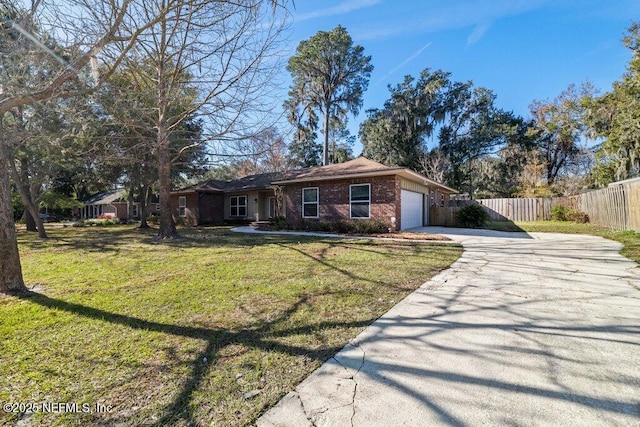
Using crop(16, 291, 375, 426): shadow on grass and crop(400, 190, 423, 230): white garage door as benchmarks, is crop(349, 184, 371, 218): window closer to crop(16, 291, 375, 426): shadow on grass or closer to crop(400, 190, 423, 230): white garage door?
crop(400, 190, 423, 230): white garage door

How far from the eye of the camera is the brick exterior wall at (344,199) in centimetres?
1186

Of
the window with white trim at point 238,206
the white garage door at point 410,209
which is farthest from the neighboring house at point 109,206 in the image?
the white garage door at point 410,209

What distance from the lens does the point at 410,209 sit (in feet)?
46.1

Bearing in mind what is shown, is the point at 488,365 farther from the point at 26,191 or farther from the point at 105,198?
the point at 105,198

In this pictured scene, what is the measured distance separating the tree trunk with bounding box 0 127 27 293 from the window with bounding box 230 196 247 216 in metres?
15.3

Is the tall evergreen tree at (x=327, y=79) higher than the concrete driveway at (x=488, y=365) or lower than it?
higher

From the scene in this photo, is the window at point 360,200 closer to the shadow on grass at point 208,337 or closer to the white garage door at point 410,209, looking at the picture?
the white garage door at point 410,209

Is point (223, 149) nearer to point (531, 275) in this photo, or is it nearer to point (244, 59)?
point (244, 59)

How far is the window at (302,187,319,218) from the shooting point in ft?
46.2

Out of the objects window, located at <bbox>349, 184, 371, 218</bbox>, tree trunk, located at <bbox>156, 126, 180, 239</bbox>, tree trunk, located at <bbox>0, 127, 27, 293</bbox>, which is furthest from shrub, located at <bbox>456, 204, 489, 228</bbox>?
tree trunk, located at <bbox>0, 127, 27, 293</bbox>

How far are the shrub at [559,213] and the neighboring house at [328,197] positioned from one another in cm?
632

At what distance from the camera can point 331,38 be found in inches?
946

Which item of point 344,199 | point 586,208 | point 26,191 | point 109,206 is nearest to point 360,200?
point 344,199

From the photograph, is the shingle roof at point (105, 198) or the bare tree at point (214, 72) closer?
the bare tree at point (214, 72)
